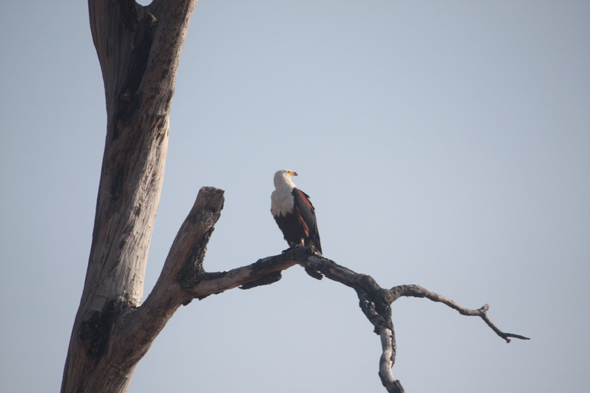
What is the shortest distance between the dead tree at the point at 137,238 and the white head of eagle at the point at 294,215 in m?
2.96

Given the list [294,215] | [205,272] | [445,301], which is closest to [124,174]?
[205,272]

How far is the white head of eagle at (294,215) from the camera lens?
21.9 feet

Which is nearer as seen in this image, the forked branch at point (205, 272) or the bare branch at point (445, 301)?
the bare branch at point (445, 301)

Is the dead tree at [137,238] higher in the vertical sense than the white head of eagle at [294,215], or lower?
lower

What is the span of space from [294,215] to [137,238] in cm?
327

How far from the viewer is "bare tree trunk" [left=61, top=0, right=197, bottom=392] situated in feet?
11.0

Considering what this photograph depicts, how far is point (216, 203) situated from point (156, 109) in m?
0.89

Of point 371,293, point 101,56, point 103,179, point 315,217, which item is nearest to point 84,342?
point 103,179

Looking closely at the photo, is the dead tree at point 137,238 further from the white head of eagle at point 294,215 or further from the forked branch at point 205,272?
the white head of eagle at point 294,215

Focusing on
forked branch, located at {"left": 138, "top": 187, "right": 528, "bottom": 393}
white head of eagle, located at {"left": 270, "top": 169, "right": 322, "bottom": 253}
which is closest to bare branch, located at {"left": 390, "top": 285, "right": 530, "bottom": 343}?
forked branch, located at {"left": 138, "top": 187, "right": 528, "bottom": 393}

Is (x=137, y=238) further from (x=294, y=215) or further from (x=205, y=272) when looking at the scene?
(x=294, y=215)

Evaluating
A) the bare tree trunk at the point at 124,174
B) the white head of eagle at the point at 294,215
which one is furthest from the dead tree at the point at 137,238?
the white head of eagle at the point at 294,215

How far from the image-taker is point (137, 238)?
3.62 m

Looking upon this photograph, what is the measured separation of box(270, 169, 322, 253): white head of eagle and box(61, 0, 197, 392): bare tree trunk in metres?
3.08
